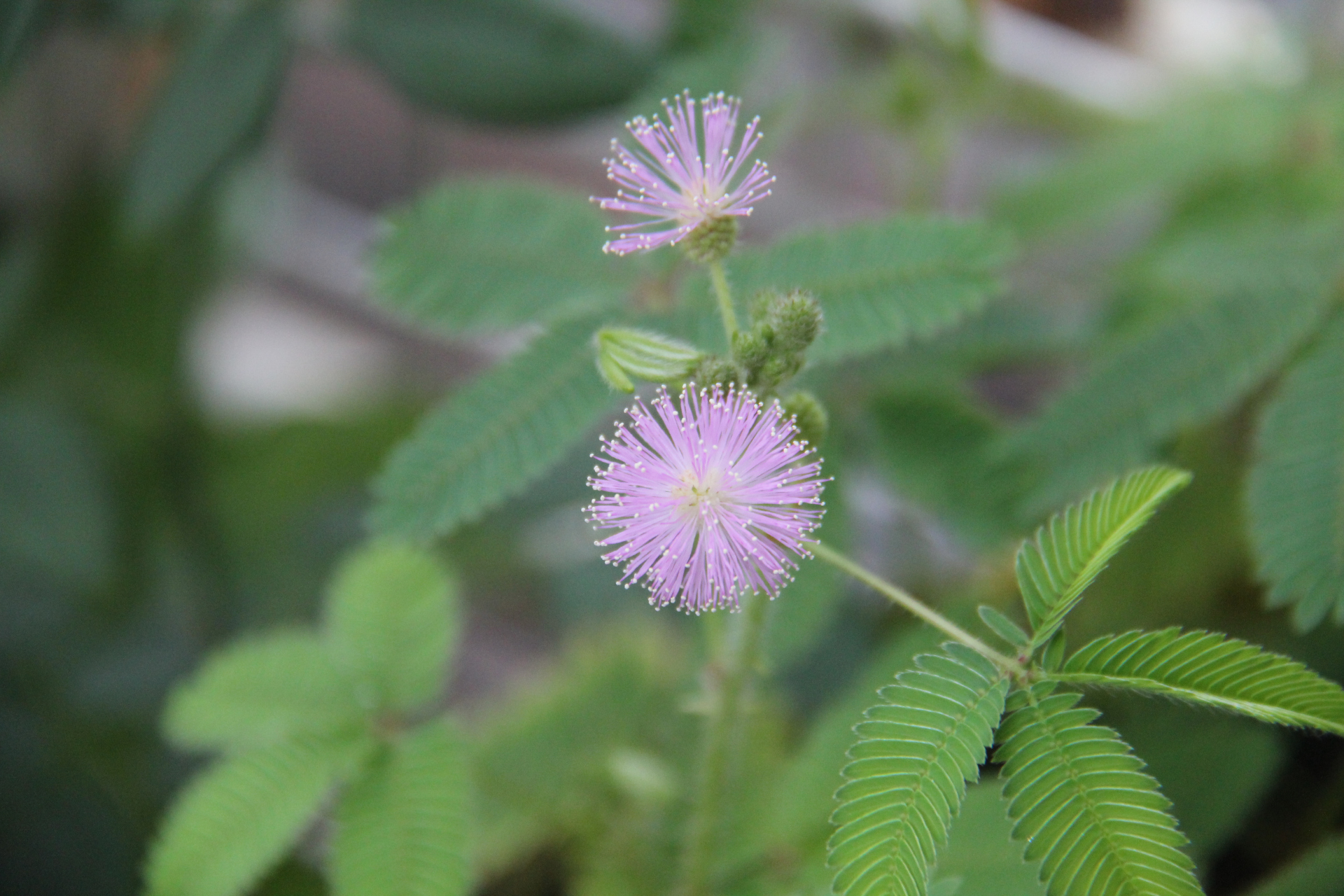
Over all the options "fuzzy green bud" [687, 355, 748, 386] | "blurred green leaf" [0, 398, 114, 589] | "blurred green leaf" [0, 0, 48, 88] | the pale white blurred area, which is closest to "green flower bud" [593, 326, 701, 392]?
"fuzzy green bud" [687, 355, 748, 386]

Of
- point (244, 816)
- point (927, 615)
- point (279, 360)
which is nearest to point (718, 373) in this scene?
point (927, 615)

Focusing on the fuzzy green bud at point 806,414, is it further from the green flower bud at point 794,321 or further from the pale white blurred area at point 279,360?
the pale white blurred area at point 279,360

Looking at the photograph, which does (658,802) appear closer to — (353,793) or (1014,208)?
(353,793)

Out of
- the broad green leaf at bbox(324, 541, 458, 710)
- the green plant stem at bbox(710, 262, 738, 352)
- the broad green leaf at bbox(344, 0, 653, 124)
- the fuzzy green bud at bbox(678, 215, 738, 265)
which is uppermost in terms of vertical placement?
the broad green leaf at bbox(344, 0, 653, 124)

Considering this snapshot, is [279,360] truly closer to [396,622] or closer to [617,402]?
[396,622]

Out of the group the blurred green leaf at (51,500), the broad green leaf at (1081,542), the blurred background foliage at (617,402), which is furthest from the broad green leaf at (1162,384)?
the blurred green leaf at (51,500)

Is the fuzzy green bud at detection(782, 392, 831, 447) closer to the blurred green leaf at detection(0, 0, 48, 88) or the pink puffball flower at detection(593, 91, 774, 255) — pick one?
the pink puffball flower at detection(593, 91, 774, 255)

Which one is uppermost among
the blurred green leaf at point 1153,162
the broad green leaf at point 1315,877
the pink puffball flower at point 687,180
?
the blurred green leaf at point 1153,162
